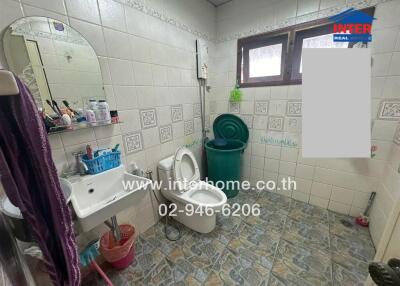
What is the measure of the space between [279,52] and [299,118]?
2.30 ft

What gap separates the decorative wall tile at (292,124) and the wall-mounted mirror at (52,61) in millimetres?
1674

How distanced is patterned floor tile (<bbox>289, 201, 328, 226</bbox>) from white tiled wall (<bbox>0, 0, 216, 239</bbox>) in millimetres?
1314

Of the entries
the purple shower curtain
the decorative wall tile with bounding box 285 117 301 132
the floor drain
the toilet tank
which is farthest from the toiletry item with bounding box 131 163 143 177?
the floor drain

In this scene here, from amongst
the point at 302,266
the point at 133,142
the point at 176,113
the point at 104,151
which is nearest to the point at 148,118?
the point at 133,142

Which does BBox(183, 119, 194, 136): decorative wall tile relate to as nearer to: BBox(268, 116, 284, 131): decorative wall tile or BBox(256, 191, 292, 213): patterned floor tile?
BBox(268, 116, 284, 131): decorative wall tile

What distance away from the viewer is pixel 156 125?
152cm

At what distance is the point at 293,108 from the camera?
5.60 ft

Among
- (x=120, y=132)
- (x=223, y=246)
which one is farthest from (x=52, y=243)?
(x=223, y=246)

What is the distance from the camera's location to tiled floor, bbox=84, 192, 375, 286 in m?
1.17

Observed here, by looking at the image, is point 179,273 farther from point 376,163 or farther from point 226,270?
point 376,163

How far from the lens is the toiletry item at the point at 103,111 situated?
1.09m

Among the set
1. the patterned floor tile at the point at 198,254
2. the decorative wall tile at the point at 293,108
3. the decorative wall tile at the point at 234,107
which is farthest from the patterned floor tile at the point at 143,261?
the decorative wall tile at the point at 293,108

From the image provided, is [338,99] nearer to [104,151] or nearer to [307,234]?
[307,234]

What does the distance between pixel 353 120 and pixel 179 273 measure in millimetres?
1457
